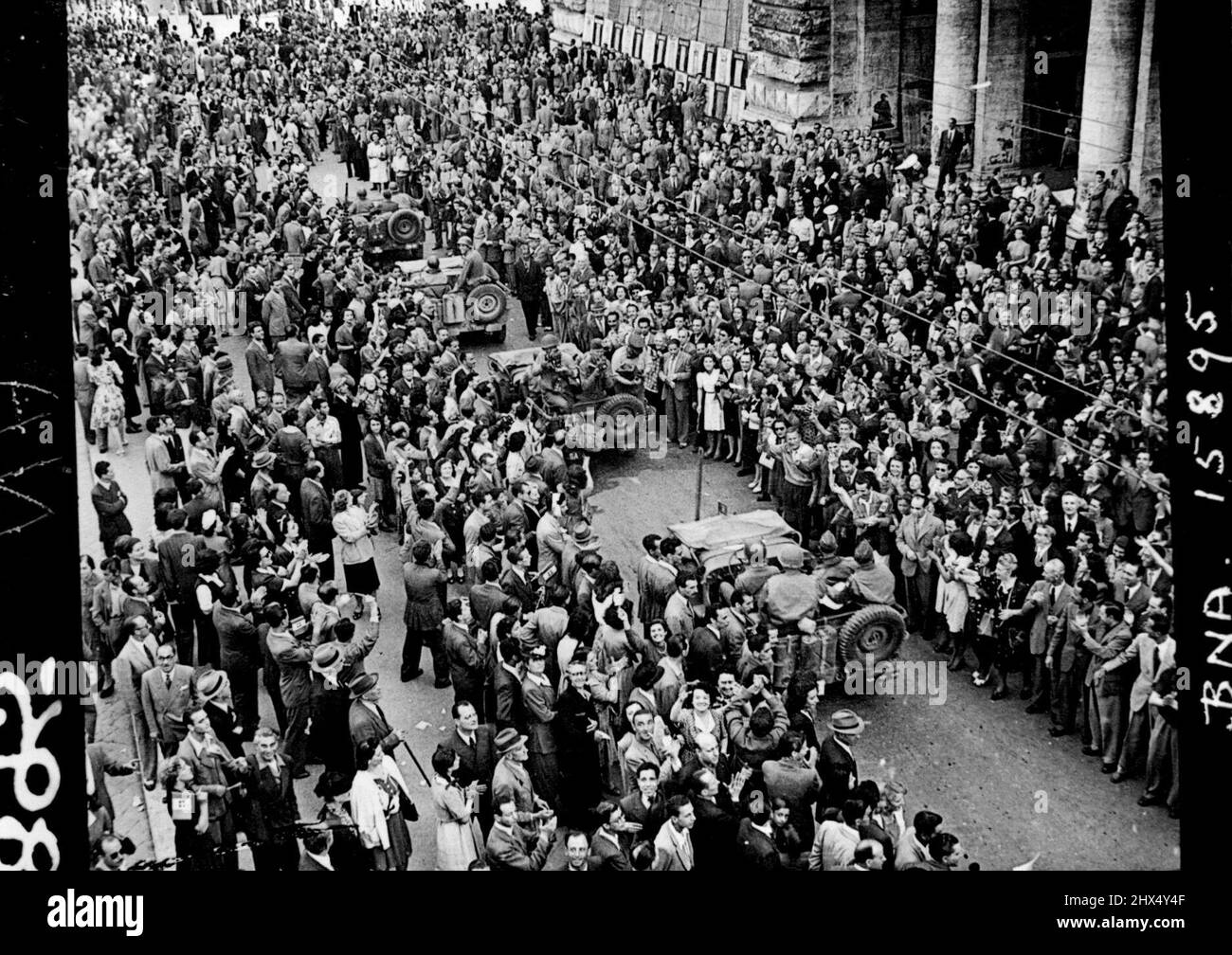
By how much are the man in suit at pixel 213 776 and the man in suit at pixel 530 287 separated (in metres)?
12.9

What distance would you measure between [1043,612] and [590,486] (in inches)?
198

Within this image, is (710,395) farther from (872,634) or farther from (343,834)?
(343,834)

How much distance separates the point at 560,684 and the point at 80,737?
3.78 metres

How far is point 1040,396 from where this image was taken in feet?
50.2

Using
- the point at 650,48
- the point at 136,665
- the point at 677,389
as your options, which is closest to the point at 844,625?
the point at 136,665

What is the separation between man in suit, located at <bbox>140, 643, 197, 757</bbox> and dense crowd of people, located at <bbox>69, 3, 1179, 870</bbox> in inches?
0.9

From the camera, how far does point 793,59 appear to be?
28266 mm

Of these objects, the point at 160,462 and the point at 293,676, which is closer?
the point at 293,676

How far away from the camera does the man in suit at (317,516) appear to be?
14.2 m

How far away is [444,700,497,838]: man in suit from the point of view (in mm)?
10195

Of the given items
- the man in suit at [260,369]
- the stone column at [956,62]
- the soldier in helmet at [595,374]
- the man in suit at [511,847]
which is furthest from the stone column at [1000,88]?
the man in suit at [511,847]

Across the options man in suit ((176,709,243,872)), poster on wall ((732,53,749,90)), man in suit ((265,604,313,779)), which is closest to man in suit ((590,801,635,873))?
man in suit ((176,709,243,872))

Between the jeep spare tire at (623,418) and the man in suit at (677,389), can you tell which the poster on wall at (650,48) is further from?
the jeep spare tire at (623,418)
